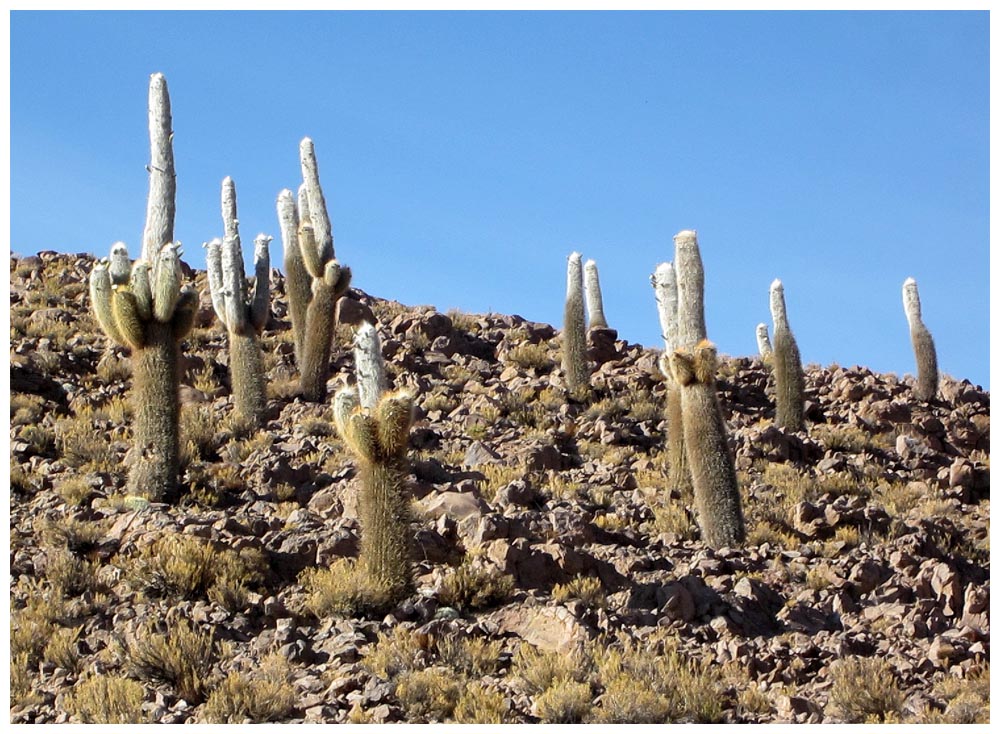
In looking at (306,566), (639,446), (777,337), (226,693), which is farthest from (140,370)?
(777,337)

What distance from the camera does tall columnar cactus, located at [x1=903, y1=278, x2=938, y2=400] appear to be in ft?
83.7

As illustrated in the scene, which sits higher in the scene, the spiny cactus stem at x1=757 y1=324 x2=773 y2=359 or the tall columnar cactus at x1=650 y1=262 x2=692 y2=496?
the spiny cactus stem at x1=757 y1=324 x2=773 y2=359

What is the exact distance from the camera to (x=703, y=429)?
15781 millimetres

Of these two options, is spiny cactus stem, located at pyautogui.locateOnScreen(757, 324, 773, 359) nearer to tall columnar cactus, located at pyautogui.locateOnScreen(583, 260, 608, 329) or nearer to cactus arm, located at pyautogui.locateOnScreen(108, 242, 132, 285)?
tall columnar cactus, located at pyautogui.locateOnScreen(583, 260, 608, 329)

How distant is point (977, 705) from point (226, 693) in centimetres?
558

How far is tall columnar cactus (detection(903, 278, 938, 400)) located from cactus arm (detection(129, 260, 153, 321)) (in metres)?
15.1

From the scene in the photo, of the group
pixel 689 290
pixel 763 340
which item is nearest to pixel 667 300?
pixel 689 290

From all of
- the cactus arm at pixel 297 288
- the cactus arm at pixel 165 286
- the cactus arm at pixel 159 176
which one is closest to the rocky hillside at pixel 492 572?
the cactus arm at pixel 297 288

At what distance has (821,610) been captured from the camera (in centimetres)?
1320

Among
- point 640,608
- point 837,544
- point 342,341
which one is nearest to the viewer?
point 640,608

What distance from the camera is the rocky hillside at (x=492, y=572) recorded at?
10680 millimetres

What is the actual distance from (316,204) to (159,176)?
4963 millimetres

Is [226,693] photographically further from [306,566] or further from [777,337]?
[777,337]

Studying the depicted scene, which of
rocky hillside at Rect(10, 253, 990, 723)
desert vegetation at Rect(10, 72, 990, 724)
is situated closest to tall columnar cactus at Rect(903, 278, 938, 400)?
desert vegetation at Rect(10, 72, 990, 724)
